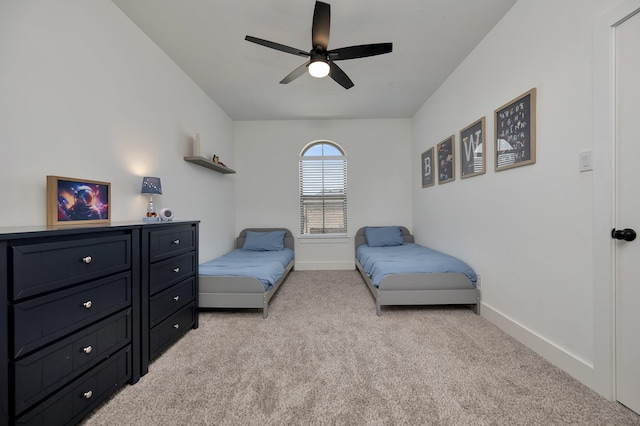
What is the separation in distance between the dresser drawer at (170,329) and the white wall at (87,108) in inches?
37.5

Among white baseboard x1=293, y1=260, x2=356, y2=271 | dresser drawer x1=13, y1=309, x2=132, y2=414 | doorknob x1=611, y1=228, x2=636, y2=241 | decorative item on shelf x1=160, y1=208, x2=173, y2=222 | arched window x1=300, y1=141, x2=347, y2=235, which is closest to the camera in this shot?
dresser drawer x1=13, y1=309, x2=132, y2=414

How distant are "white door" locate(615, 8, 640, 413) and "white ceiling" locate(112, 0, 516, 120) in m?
1.13

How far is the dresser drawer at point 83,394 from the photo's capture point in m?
1.06

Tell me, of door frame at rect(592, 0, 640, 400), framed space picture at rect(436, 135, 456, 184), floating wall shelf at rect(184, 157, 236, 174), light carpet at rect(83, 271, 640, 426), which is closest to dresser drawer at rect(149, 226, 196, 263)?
light carpet at rect(83, 271, 640, 426)

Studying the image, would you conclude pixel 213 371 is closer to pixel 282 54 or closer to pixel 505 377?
pixel 505 377

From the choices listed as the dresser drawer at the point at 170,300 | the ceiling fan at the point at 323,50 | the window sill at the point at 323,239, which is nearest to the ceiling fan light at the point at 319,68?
the ceiling fan at the point at 323,50

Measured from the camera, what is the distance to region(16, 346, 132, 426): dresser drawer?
41.6 inches

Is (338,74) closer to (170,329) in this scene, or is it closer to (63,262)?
(63,262)

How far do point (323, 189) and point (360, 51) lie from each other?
285 cm

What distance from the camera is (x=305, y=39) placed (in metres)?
2.38

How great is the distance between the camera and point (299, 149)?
15.1 feet

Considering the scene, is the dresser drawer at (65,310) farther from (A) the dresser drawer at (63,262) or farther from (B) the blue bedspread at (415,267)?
(B) the blue bedspread at (415,267)

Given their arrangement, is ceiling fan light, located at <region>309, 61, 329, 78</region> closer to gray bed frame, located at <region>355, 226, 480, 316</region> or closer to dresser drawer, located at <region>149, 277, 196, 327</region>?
gray bed frame, located at <region>355, 226, 480, 316</region>

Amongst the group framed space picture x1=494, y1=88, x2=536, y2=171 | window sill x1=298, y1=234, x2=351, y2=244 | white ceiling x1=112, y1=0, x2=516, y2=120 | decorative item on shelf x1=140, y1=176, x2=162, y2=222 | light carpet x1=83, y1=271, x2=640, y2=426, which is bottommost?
light carpet x1=83, y1=271, x2=640, y2=426
